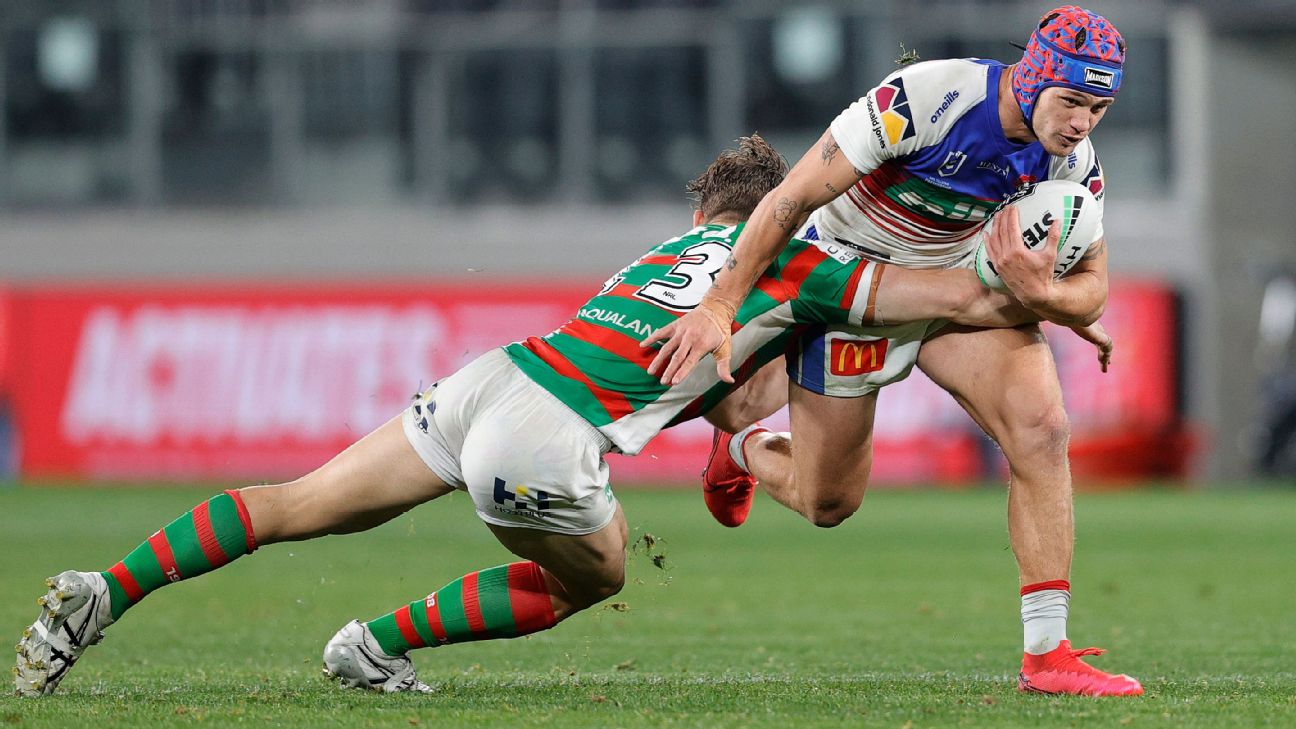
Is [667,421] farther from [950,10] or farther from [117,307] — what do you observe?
[950,10]

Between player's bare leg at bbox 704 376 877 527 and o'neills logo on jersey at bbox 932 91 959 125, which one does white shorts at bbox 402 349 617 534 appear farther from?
o'neills logo on jersey at bbox 932 91 959 125

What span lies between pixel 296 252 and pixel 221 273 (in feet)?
3.64

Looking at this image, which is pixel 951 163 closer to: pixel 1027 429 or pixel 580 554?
pixel 1027 429

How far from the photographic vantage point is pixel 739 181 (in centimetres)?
570

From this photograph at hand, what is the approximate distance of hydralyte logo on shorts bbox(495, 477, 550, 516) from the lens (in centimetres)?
504

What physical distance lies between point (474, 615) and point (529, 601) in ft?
0.58

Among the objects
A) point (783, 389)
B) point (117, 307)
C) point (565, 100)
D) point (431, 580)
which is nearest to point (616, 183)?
point (565, 100)

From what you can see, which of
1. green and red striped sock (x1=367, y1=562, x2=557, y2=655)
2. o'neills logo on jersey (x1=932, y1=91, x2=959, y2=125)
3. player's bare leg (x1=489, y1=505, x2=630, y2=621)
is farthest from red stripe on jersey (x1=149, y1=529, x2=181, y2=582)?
o'neills logo on jersey (x1=932, y1=91, x2=959, y2=125)

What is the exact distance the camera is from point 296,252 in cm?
2488

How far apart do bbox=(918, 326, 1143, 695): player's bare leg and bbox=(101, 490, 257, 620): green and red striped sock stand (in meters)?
2.31

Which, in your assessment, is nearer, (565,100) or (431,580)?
(431,580)

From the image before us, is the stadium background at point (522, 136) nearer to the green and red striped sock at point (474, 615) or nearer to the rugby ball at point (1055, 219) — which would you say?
the green and red striped sock at point (474, 615)

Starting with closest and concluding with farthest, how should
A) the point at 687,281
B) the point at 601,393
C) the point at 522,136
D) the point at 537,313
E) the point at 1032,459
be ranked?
the point at 601,393 < the point at 687,281 < the point at 1032,459 < the point at 537,313 < the point at 522,136

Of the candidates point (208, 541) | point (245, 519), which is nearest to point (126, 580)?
point (208, 541)
